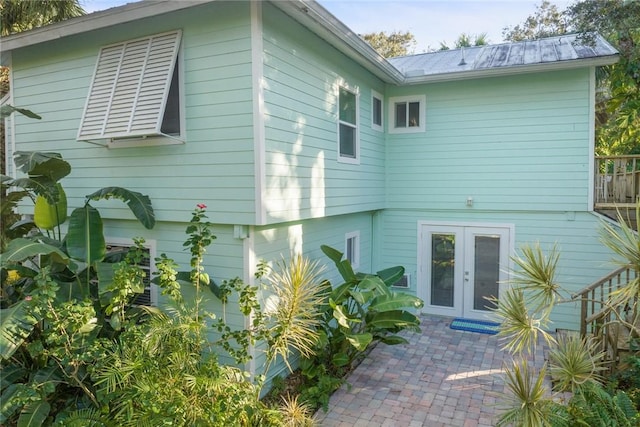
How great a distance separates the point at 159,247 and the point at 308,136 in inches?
112

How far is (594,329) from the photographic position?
636cm

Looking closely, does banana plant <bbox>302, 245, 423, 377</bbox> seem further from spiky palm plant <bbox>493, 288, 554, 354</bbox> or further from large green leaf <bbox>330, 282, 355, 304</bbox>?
spiky palm plant <bbox>493, 288, 554, 354</bbox>

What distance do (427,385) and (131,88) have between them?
19.9 feet

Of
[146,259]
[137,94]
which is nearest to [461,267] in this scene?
[146,259]

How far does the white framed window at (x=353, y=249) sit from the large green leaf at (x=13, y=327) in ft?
18.0

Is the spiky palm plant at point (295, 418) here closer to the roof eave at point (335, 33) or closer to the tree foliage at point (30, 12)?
the roof eave at point (335, 33)

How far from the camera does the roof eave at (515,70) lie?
23.8 ft

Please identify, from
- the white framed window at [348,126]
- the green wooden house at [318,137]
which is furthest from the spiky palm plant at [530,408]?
the white framed window at [348,126]

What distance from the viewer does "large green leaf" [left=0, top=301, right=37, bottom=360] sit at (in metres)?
4.03

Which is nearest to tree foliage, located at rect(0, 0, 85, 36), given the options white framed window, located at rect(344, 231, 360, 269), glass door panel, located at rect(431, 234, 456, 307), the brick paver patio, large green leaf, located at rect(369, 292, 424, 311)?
white framed window, located at rect(344, 231, 360, 269)

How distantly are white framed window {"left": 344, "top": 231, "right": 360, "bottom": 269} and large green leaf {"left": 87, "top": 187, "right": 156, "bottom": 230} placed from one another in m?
4.06

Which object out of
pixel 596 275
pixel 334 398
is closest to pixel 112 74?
pixel 334 398

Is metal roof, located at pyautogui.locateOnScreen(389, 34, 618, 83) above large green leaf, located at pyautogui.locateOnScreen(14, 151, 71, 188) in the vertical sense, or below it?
above

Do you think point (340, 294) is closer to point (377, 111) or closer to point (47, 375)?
point (47, 375)
